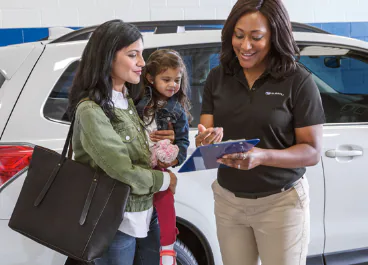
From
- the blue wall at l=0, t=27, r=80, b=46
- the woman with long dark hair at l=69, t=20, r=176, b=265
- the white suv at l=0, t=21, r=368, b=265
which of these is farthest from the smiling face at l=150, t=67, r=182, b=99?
the blue wall at l=0, t=27, r=80, b=46

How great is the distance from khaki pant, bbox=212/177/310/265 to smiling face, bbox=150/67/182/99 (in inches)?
17.3

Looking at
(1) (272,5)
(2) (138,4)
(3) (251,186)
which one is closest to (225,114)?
(3) (251,186)

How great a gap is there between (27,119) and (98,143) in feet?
2.26

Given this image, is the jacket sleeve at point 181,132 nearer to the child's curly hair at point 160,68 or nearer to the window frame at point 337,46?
the child's curly hair at point 160,68

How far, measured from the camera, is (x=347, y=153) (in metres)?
2.46

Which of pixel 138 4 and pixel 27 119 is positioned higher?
pixel 138 4

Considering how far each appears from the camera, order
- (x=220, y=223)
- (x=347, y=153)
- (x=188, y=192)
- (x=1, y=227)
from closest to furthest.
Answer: (x=220, y=223) → (x=1, y=227) → (x=188, y=192) → (x=347, y=153)

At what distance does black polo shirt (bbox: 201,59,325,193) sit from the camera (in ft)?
5.45

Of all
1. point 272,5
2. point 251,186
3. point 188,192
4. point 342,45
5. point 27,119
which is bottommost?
point 188,192

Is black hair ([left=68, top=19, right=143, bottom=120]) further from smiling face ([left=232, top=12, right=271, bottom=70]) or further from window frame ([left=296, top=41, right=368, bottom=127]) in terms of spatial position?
window frame ([left=296, top=41, right=368, bottom=127])

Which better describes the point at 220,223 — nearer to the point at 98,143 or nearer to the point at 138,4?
the point at 98,143

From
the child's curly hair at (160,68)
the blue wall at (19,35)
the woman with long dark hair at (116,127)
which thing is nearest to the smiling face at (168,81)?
the child's curly hair at (160,68)

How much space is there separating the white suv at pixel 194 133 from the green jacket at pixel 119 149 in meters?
0.52

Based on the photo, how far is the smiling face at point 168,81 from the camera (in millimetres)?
1947
